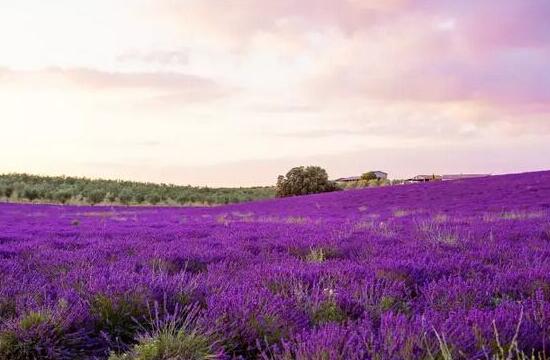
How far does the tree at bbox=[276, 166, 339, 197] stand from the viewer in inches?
1983

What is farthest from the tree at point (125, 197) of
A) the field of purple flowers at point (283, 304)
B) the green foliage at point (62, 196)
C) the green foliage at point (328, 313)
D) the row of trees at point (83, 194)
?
the green foliage at point (328, 313)

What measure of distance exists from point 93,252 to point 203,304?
3.58 m

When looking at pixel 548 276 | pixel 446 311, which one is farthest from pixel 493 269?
pixel 446 311

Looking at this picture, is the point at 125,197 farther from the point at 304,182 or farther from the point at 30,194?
the point at 304,182

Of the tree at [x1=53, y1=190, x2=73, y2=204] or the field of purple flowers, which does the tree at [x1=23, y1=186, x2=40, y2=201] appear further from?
the field of purple flowers

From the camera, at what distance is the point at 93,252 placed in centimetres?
698

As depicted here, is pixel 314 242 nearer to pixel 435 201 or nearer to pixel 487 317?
pixel 487 317

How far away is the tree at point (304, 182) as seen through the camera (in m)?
50.4

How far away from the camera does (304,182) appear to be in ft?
165

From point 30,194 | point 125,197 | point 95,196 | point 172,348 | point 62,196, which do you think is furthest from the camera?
point 125,197

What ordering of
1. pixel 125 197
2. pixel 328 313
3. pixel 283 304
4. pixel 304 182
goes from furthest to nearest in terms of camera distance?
pixel 304 182
pixel 125 197
pixel 328 313
pixel 283 304

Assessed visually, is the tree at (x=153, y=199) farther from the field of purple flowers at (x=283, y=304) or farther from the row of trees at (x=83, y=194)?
the field of purple flowers at (x=283, y=304)

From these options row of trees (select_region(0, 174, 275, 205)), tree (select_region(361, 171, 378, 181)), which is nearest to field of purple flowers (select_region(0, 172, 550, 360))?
row of trees (select_region(0, 174, 275, 205))

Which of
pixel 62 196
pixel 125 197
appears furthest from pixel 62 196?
pixel 125 197
